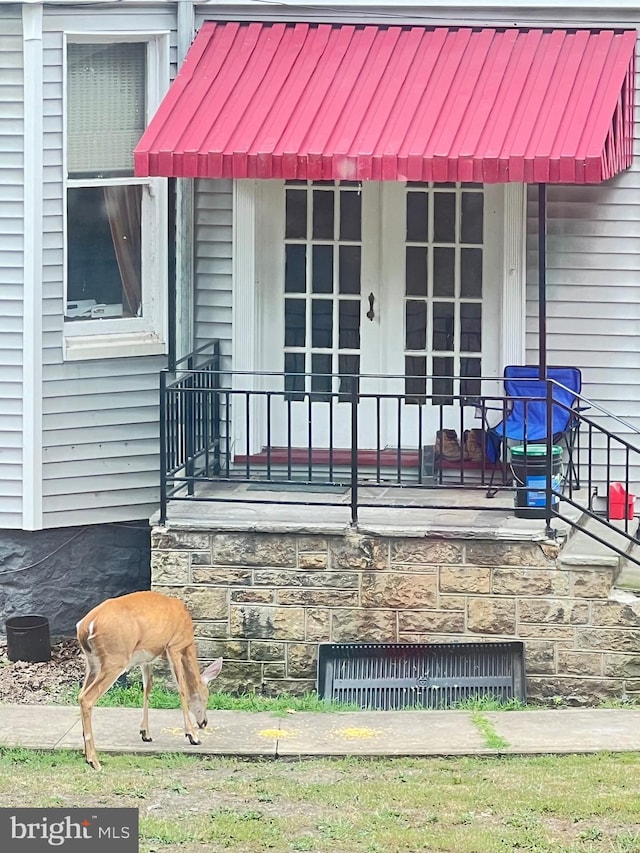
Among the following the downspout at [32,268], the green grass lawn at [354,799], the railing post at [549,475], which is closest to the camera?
the green grass lawn at [354,799]

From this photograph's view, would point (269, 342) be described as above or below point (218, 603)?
above

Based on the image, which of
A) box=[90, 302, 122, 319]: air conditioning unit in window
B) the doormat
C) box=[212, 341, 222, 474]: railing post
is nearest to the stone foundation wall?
the doormat

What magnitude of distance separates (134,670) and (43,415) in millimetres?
1724

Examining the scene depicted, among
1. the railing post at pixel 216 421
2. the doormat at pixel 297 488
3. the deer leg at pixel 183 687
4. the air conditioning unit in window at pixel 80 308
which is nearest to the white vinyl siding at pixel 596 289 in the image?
the doormat at pixel 297 488

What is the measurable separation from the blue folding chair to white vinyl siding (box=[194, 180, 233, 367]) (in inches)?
73.8

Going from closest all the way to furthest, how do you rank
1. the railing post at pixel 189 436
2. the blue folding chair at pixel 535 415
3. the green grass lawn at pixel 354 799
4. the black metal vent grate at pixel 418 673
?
the green grass lawn at pixel 354 799
the black metal vent grate at pixel 418 673
the blue folding chair at pixel 535 415
the railing post at pixel 189 436

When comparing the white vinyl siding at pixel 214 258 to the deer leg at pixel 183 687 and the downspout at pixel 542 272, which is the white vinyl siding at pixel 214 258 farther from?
the deer leg at pixel 183 687

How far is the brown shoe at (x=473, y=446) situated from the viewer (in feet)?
32.8

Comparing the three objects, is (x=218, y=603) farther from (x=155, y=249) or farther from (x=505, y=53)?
(x=505, y=53)

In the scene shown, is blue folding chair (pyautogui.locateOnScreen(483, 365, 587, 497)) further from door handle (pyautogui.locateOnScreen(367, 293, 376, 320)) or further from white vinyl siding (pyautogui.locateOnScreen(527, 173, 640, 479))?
door handle (pyautogui.locateOnScreen(367, 293, 376, 320))

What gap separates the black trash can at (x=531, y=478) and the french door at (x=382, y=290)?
1294 millimetres

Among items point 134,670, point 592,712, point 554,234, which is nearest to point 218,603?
point 134,670

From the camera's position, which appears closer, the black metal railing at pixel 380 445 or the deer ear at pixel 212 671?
the deer ear at pixel 212 671

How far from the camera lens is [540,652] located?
891 centimetres
